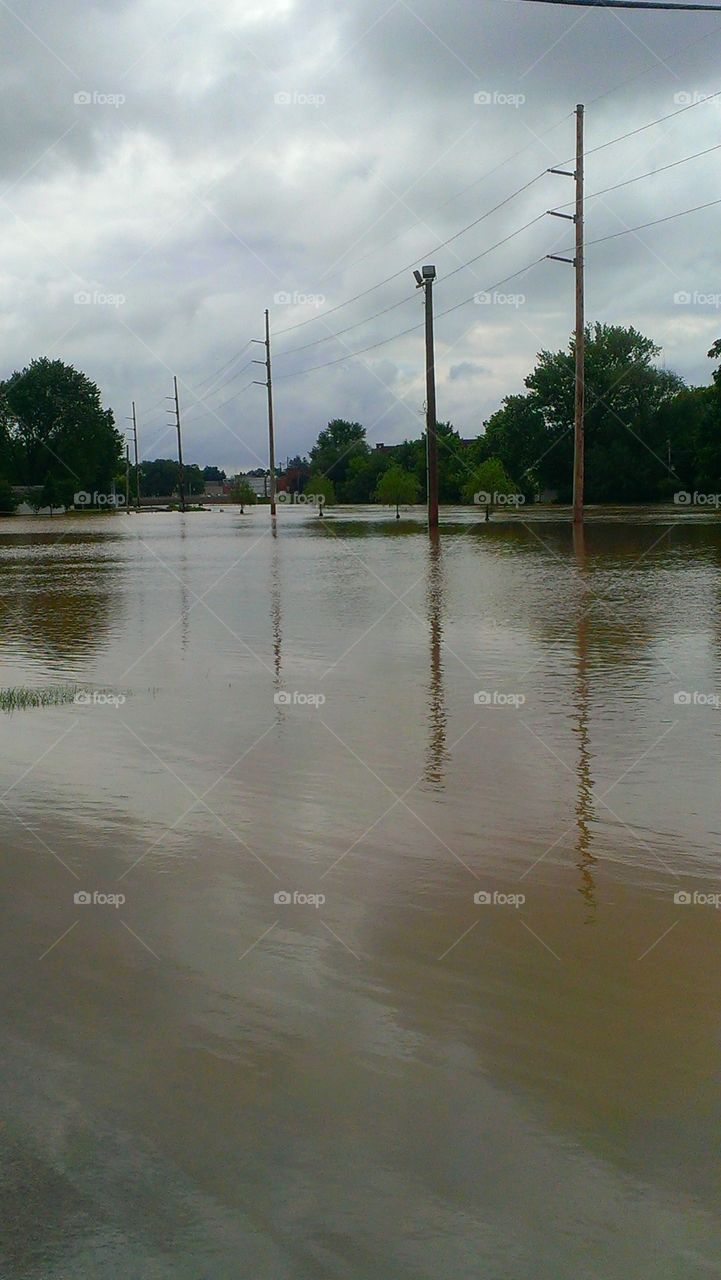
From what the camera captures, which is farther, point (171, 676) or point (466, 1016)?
point (171, 676)

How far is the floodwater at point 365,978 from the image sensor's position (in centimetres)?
323

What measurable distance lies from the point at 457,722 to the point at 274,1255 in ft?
20.5

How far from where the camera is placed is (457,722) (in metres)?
9.22

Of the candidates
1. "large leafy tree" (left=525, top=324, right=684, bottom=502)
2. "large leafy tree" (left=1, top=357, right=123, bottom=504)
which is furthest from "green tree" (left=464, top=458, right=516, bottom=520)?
"large leafy tree" (left=1, top=357, right=123, bottom=504)

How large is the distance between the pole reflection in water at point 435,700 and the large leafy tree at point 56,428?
89720 millimetres

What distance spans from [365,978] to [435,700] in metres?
5.54

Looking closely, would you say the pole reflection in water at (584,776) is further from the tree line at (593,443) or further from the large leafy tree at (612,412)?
the large leafy tree at (612,412)

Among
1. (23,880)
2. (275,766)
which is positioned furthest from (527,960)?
(275,766)

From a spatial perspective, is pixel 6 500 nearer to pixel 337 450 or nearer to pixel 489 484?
pixel 489 484

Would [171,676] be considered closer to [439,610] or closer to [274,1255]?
[439,610]

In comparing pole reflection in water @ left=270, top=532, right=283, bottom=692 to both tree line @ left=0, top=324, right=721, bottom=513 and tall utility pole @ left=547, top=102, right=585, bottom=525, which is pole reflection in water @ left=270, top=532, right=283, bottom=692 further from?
tree line @ left=0, top=324, right=721, bottom=513

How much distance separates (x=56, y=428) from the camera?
106m

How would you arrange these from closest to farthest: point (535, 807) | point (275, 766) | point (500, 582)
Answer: point (535, 807) < point (275, 766) < point (500, 582)

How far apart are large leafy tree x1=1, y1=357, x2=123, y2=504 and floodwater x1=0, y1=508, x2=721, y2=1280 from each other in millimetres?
97445
